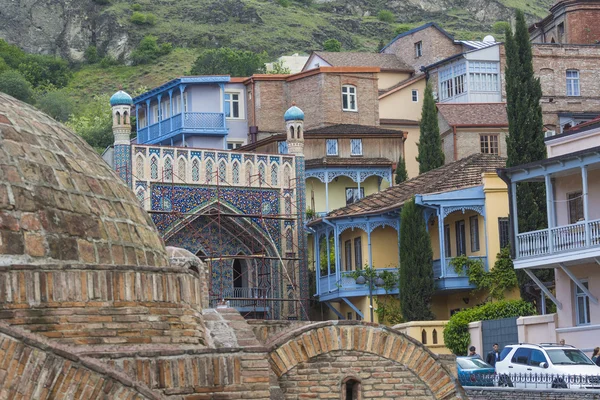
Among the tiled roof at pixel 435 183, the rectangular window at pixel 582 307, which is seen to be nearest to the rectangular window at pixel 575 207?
the rectangular window at pixel 582 307

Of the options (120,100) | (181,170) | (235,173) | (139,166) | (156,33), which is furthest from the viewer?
(156,33)

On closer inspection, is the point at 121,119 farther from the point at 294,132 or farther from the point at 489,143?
the point at 489,143

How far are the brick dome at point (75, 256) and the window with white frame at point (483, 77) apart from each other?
54298 millimetres

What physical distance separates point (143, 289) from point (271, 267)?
36711 millimetres

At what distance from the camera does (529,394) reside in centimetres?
2341

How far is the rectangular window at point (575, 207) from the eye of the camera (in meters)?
35.0

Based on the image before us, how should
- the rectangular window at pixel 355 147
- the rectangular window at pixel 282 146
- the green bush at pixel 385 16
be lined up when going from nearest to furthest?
the rectangular window at pixel 282 146 < the rectangular window at pixel 355 147 < the green bush at pixel 385 16

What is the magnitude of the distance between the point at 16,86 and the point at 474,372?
74179 mm

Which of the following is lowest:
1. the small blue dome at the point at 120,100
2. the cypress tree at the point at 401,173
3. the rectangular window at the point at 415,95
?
the cypress tree at the point at 401,173

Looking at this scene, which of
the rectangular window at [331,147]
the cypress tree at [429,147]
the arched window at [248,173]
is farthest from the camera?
the rectangular window at [331,147]

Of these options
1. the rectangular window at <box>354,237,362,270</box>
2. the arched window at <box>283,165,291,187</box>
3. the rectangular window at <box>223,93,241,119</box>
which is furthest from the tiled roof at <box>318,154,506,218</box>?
the rectangular window at <box>223,93,241,119</box>

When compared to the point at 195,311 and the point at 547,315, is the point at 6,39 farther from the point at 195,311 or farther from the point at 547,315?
the point at 195,311

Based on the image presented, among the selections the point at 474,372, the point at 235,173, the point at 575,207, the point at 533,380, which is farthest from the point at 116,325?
the point at 235,173

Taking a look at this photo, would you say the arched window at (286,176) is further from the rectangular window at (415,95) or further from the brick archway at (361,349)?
the brick archway at (361,349)
